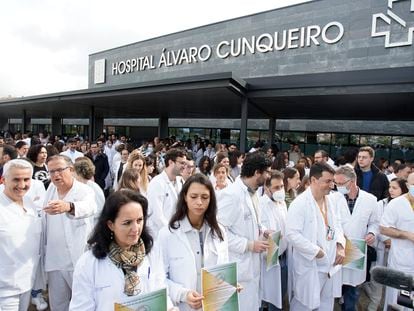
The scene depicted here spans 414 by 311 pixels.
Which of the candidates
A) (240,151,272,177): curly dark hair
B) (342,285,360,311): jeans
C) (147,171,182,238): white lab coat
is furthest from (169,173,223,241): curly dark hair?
(342,285,360,311): jeans

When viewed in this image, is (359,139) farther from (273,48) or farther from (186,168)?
(186,168)

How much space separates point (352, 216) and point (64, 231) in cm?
363

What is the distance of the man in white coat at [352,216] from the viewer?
4.39 meters

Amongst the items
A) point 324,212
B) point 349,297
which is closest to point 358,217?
point 324,212

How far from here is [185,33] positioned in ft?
76.2

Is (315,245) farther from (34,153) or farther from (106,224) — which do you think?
(34,153)

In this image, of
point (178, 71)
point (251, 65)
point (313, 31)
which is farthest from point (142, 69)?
point (313, 31)

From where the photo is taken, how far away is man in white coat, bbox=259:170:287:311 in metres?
4.02

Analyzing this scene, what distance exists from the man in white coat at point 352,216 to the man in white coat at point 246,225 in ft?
4.78

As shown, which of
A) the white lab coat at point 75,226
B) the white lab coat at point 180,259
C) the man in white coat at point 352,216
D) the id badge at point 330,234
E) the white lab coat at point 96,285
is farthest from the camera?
the man in white coat at point 352,216

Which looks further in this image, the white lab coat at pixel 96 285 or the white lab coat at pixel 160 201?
the white lab coat at pixel 160 201

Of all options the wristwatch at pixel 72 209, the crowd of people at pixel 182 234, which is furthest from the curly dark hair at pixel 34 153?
the wristwatch at pixel 72 209

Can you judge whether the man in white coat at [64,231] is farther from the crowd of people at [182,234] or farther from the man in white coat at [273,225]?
the man in white coat at [273,225]

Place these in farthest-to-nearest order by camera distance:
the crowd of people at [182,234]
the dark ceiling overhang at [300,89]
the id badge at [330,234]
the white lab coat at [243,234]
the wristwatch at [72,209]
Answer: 1. the dark ceiling overhang at [300,89]
2. the id badge at [330,234]
3. the white lab coat at [243,234]
4. the wristwatch at [72,209]
5. the crowd of people at [182,234]
